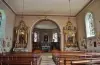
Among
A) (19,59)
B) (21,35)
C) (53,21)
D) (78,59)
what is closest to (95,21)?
(53,21)

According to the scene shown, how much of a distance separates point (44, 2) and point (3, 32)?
13.0ft

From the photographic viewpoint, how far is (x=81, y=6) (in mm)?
12570

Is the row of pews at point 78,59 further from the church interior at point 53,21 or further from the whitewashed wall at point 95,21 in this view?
the whitewashed wall at point 95,21

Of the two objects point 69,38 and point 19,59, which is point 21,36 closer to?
point 69,38

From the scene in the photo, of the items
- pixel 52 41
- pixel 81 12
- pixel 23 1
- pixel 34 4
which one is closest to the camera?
pixel 23 1

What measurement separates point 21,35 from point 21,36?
12 centimetres

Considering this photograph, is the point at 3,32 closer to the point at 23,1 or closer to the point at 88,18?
the point at 23,1

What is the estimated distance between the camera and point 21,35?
1473 cm

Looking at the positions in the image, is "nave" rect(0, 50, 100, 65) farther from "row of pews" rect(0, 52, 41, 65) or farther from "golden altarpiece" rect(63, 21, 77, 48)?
"golden altarpiece" rect(63, 21, 77, 48)

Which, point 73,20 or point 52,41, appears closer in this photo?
point 73,20

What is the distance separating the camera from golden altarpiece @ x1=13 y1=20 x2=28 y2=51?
14380 mm

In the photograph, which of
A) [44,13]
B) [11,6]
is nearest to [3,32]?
[11,6]

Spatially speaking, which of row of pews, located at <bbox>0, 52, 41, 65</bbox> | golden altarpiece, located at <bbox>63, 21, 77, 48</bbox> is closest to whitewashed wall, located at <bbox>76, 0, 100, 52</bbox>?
golden altarpiece, located at <bbox>63, 21, 77, 48</bbox>

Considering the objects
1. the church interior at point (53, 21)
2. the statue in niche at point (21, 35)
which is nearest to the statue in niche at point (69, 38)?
the church interior at point (53, 21)
